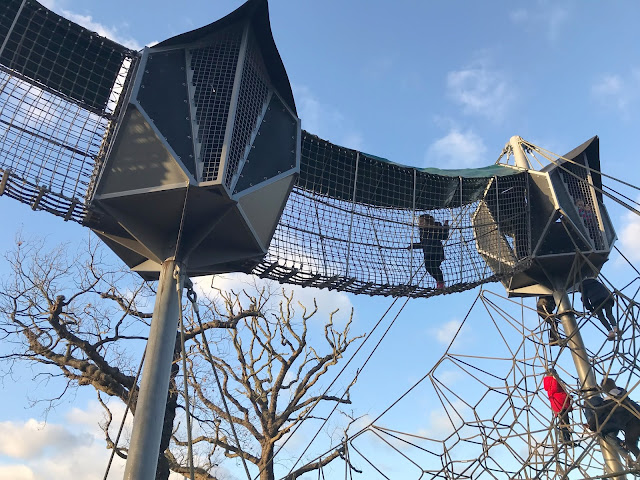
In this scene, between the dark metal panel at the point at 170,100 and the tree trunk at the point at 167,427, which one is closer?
the dark metal panel at the point at 170,100

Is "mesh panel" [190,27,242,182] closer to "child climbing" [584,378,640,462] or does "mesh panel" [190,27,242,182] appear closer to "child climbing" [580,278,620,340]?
"child climbing" [584,378,640,462]

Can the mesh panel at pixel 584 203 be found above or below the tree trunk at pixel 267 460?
above

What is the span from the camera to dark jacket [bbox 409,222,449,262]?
10.2 meters

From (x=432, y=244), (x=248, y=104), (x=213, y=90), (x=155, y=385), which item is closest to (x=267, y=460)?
(x=432, y=244)

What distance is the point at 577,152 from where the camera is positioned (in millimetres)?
11664

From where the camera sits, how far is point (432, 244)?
33.9ft

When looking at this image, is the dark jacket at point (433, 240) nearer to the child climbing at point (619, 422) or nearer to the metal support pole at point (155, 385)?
the child climbing at point (619, 422)

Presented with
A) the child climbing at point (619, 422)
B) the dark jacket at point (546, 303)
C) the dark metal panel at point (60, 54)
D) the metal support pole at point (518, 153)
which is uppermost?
the metal support pole at point (518, 153)

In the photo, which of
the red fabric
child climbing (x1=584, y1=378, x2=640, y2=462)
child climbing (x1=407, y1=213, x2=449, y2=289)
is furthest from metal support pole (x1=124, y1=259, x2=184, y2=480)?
the red fabric

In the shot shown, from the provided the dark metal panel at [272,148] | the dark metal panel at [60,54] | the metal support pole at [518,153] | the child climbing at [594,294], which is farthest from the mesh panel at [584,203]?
the dark metal panel at [60,54]

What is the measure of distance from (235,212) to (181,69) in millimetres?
→ 2273

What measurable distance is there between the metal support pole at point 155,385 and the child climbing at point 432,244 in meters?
4.52

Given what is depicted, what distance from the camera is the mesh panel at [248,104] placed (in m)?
7.55

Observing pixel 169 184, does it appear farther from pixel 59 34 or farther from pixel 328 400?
pixel 328 400
